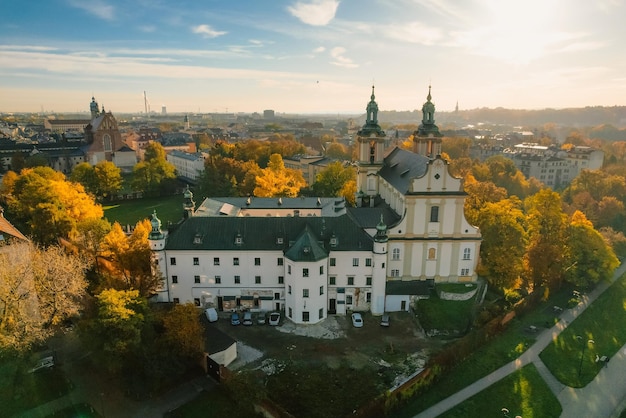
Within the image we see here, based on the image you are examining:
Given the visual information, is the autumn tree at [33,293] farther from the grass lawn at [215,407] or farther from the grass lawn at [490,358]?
the grass lawn at [490,358]

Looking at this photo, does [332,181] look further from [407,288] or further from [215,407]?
[215,407]

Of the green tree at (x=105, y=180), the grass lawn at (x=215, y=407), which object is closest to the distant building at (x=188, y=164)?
the green tree at (x=105, y=180)

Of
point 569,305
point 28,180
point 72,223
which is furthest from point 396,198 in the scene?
point 28,180

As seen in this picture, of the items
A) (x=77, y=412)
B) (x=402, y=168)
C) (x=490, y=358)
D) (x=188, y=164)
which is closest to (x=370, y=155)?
(x=402, y=168)

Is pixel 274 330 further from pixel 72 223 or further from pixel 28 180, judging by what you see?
pixel 28 180

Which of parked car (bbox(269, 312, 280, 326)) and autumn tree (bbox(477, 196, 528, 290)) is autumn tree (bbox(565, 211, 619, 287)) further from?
parked car (bbox(269, 312, 280, 326))

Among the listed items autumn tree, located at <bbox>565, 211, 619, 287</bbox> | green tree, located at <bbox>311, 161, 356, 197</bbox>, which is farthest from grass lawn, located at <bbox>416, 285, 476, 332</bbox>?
green tree, located at <bbox>311, 161, 356, 197</bbox>
